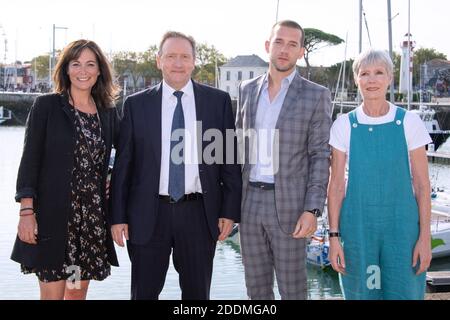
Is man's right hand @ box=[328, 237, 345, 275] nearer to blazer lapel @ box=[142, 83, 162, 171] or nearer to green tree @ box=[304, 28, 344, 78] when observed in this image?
blazer lapel @ box=[142, 83, 162, 171]

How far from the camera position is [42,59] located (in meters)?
92.1

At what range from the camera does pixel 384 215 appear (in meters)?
3.64

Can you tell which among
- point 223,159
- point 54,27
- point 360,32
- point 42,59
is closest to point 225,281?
point 223,159

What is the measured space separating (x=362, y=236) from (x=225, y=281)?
9.88 meters

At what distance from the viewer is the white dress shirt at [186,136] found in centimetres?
392

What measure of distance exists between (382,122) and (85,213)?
184 cm

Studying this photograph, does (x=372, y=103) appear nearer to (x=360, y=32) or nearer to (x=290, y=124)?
(x=290, y=124)

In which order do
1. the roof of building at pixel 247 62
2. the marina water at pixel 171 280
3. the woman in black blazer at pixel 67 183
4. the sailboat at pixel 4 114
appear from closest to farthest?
the woman in black blazer at pixel 67 183
the marina water at pixel 171 280
the sailboat at pixel 4 114
the roof of building at pixel 247 62

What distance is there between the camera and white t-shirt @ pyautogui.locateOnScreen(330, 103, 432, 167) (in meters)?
3.63

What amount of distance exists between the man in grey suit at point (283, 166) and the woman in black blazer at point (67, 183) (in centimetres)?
90

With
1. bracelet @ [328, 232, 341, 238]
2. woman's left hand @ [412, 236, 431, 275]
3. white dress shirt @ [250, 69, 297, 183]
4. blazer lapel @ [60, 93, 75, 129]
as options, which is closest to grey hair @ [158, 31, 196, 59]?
white dress shirt @ [250, 69, 297, 183]

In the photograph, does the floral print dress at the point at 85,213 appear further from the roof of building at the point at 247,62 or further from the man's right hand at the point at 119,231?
the roof of building at the point at 247,62

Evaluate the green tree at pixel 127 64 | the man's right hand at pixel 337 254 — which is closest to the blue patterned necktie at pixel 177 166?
the man's right hand at pixel 337 254

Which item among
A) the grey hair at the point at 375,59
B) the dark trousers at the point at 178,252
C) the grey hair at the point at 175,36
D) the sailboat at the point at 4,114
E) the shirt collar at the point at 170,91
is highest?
the sailboat at the point at 4,114
